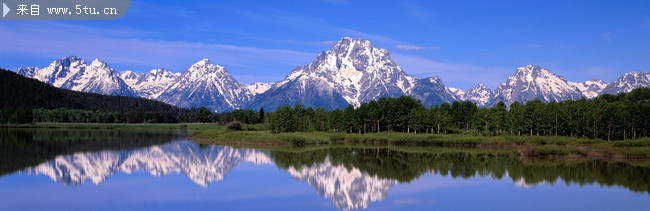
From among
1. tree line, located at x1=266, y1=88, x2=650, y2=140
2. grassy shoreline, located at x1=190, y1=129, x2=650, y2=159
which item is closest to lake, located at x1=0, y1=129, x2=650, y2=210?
grassy shoreline, located at x1=190, y1=129, x2=650, y2=159

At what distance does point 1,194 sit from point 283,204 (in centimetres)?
1949

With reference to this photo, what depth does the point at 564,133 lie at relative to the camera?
10019 cm

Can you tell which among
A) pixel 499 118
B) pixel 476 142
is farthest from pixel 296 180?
pixel 499 118

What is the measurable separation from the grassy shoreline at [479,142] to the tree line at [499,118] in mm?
8837

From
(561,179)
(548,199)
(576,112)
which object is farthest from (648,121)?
(548,199)

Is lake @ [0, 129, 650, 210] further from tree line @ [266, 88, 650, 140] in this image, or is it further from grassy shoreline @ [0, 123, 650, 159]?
tree line @ [266, 88, 650, 140]

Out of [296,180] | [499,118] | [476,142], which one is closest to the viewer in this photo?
[296,180]

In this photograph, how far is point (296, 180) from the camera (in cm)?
4738

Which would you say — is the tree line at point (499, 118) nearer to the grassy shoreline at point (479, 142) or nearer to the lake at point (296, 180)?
the grassy shoreline at point (479, 142)

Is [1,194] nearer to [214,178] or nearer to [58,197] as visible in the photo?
[58,197]

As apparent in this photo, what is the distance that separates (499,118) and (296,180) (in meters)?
70.5

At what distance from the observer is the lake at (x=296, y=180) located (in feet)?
113

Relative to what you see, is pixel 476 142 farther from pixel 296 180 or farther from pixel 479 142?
pixel 296 180

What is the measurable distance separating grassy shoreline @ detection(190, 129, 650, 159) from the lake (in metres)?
5.55
